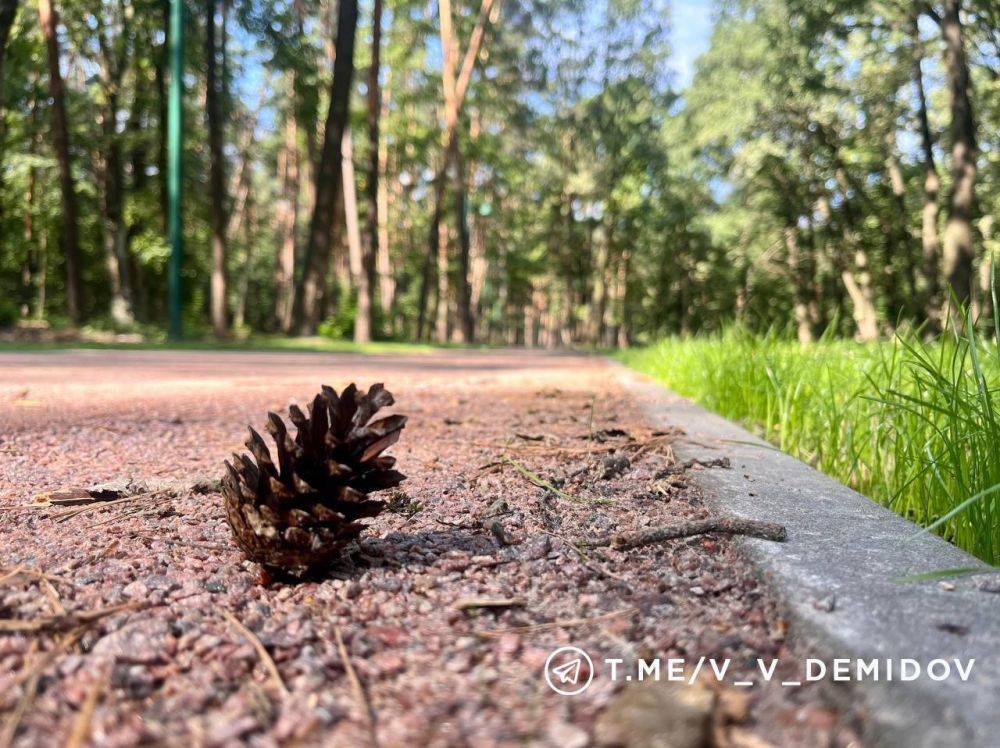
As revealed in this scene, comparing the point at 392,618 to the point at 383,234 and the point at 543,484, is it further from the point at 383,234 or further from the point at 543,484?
the point at 383,234

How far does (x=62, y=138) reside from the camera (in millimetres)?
16547

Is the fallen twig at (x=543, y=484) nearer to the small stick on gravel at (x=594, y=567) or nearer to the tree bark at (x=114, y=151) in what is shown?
the small stick on gravel at (x=594, y=567)

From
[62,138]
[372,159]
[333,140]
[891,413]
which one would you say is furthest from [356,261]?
[891,413]

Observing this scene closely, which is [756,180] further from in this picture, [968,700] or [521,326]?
[521,326]

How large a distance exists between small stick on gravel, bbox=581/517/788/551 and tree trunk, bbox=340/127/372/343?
636 inches

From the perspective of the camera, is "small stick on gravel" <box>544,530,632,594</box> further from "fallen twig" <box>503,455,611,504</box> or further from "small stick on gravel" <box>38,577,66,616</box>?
"small stick on gravel" <box>38,577,66,616</box>

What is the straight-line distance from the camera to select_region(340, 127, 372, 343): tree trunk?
1752 cm

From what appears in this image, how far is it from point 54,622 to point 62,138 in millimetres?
19087

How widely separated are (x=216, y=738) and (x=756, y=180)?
2451cm

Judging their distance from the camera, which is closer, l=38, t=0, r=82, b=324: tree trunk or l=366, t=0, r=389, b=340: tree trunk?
l=38, t=0, r=82, b=324: tree trunk

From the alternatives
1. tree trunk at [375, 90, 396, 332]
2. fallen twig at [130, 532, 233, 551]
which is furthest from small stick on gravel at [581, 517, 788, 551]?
tree trunk at [375, 90, 396, 332]

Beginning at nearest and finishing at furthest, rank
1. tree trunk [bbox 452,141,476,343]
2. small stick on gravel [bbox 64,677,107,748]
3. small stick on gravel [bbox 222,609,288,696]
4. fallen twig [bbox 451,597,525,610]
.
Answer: small stick on gravel [bbox 64,677,107,748] < small stick on gravel [bbox 222,609,288,696] < fallen twig [bbox 451,597,525,610] < tree trunk [bbox 452,141,476,343]

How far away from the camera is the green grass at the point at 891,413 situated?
1.72m

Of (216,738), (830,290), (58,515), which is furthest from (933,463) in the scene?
(830,290)
